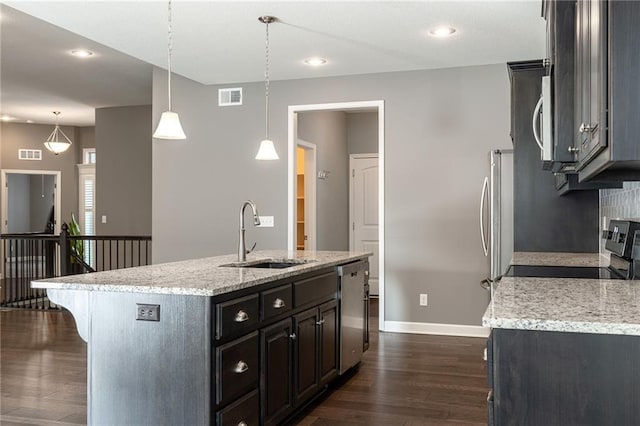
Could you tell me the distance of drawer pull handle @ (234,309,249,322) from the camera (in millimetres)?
2641

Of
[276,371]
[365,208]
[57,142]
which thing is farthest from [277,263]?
[57,142]

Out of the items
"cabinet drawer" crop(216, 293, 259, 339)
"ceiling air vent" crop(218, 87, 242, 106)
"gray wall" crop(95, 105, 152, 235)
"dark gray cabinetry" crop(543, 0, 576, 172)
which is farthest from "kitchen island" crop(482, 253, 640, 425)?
"gray wall" crop(95, 105, 152, 235)

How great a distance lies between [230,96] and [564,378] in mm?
5576

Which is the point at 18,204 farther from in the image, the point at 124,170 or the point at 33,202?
the point at 124,170

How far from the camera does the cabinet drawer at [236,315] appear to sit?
250cm

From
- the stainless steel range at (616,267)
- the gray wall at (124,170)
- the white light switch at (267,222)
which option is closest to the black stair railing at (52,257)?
the gray wall at (124,170)

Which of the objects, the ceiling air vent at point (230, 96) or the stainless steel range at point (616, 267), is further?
the ceiling air vent at point (230, 96)

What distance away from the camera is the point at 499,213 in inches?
206

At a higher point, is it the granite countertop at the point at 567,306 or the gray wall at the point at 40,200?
the gray wall at the point at 40,200

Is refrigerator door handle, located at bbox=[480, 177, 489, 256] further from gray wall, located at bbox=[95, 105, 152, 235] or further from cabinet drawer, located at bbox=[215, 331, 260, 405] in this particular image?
gray wall, located at bbox=[95, 105, 152, 235]

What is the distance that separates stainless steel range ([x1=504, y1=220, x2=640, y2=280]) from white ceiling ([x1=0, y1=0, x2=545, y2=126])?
191cm

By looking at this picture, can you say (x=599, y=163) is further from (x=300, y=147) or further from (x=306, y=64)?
(x=300, y=147)

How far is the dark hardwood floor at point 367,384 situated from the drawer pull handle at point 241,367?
834mm

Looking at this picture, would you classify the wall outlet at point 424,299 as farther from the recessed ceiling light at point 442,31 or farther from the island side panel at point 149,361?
the island side panel at point 149,361
